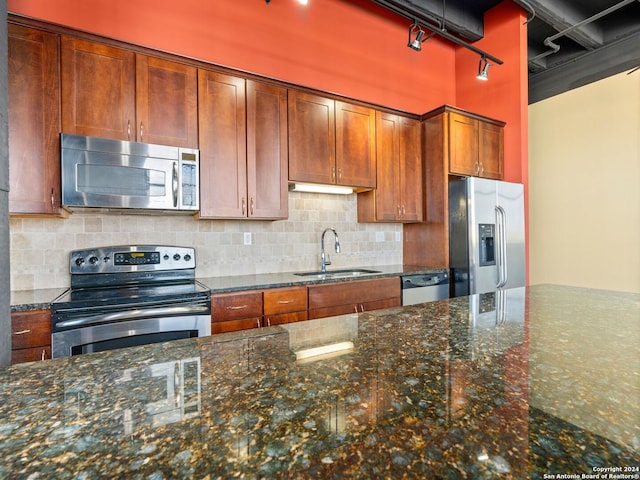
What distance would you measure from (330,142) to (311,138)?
200 mm

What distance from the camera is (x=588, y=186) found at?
4.09m

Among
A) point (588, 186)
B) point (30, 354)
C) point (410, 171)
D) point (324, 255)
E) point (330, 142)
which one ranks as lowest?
point (30, 354)

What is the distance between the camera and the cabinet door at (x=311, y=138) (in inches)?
112

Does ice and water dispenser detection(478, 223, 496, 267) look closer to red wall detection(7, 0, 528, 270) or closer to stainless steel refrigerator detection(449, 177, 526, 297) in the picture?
stainless steel refrigerator detection(449, 177, 526, 297)

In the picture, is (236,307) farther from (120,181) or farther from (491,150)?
(491,150)

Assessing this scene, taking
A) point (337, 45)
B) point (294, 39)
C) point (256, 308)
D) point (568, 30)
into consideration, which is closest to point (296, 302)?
point (256, 308)

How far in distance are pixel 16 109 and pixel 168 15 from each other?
1.34 metres

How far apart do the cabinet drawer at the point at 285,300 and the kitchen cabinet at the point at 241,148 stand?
66cm

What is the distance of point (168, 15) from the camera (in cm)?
262

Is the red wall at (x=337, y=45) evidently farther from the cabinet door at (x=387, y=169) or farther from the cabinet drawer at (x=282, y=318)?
the cabinet drawer at (x=282, y=318)

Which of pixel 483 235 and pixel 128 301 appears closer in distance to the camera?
pixel 128 301

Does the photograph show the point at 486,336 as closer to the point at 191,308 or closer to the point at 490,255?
the point at 191,308

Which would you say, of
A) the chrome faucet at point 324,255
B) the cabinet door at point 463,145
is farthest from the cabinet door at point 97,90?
the cabinet door at point 463,145

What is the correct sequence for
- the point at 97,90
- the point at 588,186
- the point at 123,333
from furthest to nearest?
the point at 588,186
the point at 97,90
the point at 123,333
